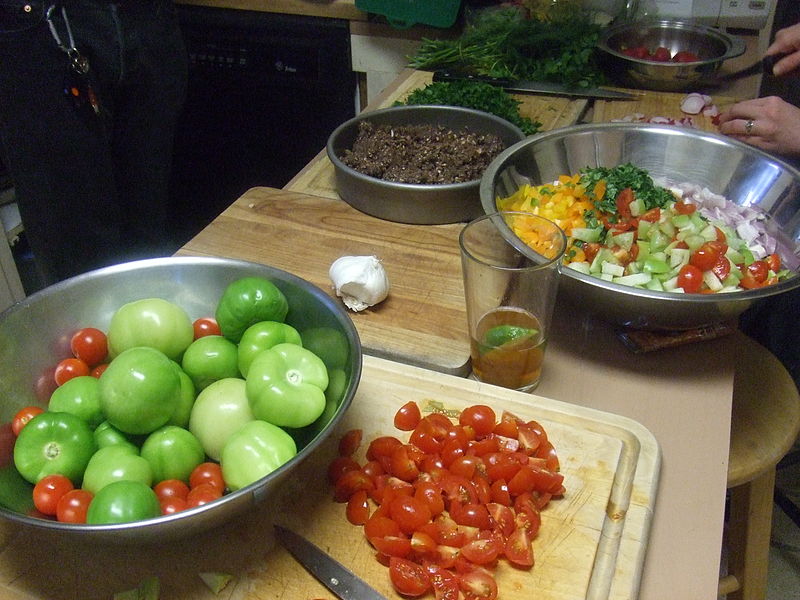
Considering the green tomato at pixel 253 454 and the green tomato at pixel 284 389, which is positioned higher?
the green tomato at pixel 284 389

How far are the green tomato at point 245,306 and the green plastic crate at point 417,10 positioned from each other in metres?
1.51

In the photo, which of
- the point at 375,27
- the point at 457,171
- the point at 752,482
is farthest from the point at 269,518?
the point at 375,27

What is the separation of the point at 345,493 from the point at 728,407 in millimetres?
536

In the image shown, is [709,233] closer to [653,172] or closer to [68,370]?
[653,172]

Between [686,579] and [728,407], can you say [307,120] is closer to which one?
[728,407]

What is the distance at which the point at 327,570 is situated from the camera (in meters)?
0.72

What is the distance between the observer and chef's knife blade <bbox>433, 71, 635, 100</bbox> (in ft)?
6.09

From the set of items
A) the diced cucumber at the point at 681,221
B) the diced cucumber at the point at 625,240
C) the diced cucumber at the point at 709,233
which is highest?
the diced cucumber at the point at 681,221

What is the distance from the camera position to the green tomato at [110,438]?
76 centimetres

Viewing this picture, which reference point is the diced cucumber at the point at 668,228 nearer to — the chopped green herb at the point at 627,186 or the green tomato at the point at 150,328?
the chopped green herb at the point at 627,186

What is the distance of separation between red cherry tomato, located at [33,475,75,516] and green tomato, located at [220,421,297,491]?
17 cm

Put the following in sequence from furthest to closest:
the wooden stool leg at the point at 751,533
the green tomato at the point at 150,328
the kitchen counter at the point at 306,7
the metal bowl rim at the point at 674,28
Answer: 1. the kitchen counter at the point at 306,7
2. the metal bowl rim at the point at 674,28
3. the wooden stool leg at the point at 751,533
4. the green tomato at the point at 150,328

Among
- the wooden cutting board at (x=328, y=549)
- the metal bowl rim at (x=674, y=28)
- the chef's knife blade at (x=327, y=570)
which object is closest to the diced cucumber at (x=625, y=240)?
the wooden cutting board at (x=328, y=549)

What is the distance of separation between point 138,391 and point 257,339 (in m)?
0.16
